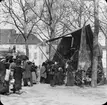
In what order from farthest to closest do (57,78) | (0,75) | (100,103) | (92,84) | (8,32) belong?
(8,32), (57,78), (92,84), (0,75), (100,103)

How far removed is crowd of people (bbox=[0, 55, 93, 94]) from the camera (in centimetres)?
1149

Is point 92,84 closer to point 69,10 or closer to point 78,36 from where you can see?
point 78,36

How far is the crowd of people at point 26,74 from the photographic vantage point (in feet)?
37.7

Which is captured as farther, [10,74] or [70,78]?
[70,78]

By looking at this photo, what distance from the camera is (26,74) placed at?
15859 millimetres

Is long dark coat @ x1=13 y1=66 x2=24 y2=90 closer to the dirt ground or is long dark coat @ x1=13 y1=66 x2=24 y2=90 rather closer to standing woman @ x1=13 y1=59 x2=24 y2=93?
standing woman @ x1=13 y1=59 x2=24 y2=93

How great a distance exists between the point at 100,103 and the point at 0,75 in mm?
4611

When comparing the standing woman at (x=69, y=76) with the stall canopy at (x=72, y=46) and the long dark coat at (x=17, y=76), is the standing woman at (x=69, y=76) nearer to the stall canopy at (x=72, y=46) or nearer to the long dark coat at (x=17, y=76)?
the stall canopy at (x=72, y=46)

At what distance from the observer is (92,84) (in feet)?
51.1

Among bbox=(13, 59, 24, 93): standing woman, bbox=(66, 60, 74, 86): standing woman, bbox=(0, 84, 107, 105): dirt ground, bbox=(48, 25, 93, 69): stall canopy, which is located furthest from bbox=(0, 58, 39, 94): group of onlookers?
bbox=(48, 25, 93, 69): stall canopy

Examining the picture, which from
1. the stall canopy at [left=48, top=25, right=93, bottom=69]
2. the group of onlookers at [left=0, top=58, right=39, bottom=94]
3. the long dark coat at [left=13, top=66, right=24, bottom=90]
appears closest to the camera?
the group of onlookers at [left=0, top=58, right=39, bottom=94]

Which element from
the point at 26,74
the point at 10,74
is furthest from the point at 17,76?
the point at 26,74

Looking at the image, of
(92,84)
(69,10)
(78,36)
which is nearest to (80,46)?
(78,36)

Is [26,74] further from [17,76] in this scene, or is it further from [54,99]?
[54,99]
